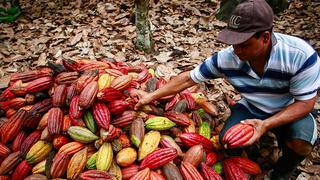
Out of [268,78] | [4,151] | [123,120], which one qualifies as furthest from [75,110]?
[268,78]

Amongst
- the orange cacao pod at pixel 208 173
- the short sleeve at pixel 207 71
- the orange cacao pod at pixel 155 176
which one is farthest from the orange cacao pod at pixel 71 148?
the short sleeve at pixel 207 71

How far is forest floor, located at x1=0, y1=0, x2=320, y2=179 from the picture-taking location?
423cm

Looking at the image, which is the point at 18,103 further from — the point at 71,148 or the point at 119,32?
the point at 119,32

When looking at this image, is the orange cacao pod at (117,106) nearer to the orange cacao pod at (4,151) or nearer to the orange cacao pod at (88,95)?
the orange cacao pod at (88,95)

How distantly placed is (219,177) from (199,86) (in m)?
1.24

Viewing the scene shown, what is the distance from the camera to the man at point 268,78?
2.12m

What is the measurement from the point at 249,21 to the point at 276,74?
48 cm

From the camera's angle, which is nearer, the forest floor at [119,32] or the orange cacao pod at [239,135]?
the orange cacao pod at [239,135]

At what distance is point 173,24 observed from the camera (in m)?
5.07

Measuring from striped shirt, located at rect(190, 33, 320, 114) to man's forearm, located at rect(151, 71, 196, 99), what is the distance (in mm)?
56

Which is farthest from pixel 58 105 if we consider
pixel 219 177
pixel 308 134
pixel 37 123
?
pixel 308 134

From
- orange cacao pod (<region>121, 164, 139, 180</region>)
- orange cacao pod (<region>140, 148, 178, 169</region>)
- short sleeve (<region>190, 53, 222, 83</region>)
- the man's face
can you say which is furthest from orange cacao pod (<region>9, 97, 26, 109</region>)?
the man's face

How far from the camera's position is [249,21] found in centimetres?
208

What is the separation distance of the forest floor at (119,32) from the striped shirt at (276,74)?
0.75 m
